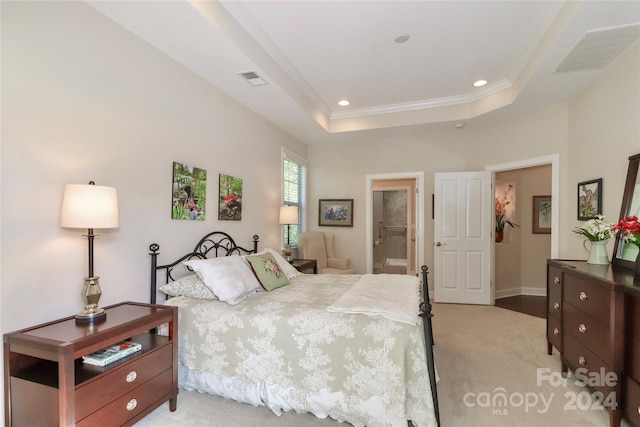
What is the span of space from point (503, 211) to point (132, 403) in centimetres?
578

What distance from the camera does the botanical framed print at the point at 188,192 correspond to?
2734 mm

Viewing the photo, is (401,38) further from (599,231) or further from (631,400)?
(631,400)

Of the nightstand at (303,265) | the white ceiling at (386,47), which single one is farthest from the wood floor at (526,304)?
the nightstand at (303,265)

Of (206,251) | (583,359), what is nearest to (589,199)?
(583,359)

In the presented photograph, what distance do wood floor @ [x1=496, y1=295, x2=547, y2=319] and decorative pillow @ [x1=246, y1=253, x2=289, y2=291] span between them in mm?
3616

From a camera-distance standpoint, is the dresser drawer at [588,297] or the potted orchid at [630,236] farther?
the potted orchid at [630,236]

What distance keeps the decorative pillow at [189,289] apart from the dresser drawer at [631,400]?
2708mm

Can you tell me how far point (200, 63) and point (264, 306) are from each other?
2163 millimetres

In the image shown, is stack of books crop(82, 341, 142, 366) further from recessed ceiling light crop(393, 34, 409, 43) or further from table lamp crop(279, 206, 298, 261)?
recessed ceiling light crop(393, 34, 409, 43)

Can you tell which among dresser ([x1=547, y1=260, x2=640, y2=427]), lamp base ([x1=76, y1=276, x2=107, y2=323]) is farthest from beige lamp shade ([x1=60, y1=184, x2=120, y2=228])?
dresser ([x1=547, y1=260, x2=640, y2=427])

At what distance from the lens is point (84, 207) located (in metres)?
1.69

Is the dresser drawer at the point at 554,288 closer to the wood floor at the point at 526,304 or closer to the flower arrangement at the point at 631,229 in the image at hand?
the flower arrangement at the point at 631,229

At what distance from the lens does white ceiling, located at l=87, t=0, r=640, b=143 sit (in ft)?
7.45

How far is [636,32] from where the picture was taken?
2.35m
